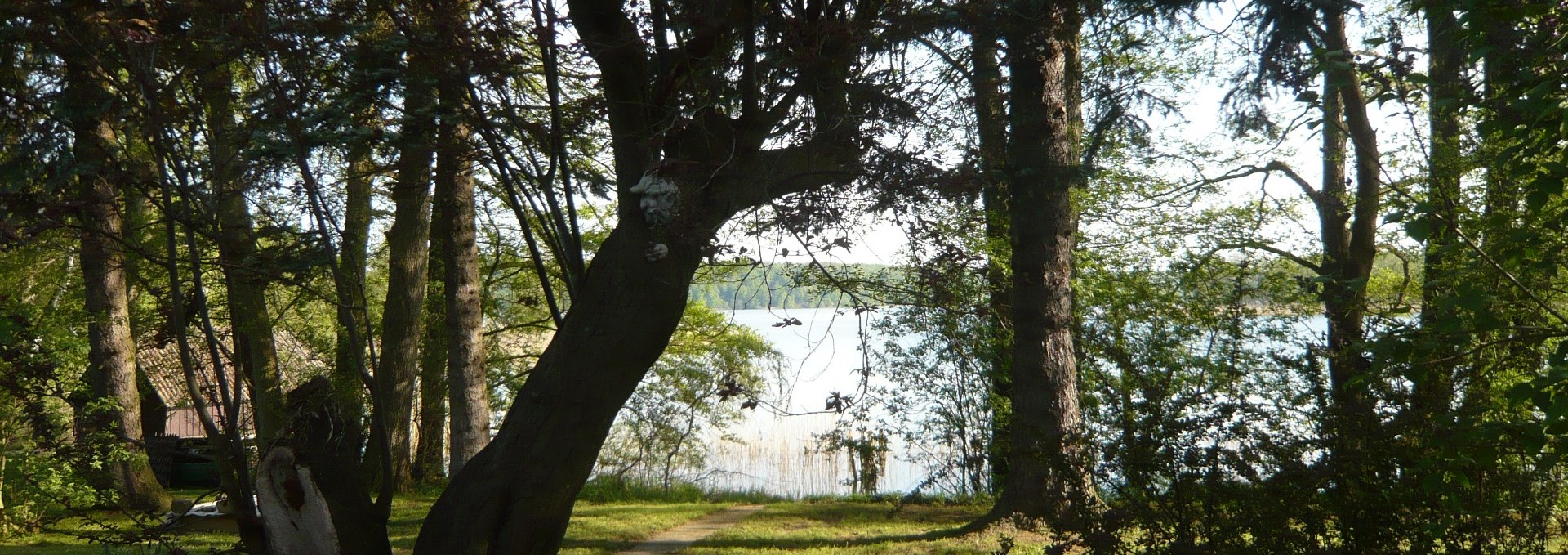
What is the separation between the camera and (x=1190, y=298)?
1066cm

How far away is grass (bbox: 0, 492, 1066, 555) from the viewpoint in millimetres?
8289

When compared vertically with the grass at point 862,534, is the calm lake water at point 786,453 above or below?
above

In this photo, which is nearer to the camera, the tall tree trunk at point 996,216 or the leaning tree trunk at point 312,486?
the leaning tree trunk at point 312,486

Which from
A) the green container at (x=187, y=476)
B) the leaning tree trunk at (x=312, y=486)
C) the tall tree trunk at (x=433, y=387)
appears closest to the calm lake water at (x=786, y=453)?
the tall tree trunk at (x=433, y=387)

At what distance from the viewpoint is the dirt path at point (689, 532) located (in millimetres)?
8633

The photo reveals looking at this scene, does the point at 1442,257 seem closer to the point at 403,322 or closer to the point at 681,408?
the point at 681,408

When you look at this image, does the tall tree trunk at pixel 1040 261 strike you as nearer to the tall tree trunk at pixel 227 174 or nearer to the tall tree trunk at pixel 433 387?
the tall tree trunk at pixel 227 174

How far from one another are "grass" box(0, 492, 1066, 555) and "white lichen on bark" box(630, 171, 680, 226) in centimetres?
393

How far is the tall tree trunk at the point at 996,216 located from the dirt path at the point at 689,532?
2.80 m

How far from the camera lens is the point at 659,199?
15.2 feet

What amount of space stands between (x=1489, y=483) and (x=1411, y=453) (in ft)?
2.48

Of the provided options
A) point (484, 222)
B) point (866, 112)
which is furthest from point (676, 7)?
point (484, 222)

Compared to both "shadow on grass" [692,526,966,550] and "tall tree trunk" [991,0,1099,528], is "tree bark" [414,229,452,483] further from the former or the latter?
"tall tree trunk" [991,0,1099,528]

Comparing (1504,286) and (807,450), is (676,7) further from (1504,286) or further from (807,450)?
(807,450)
